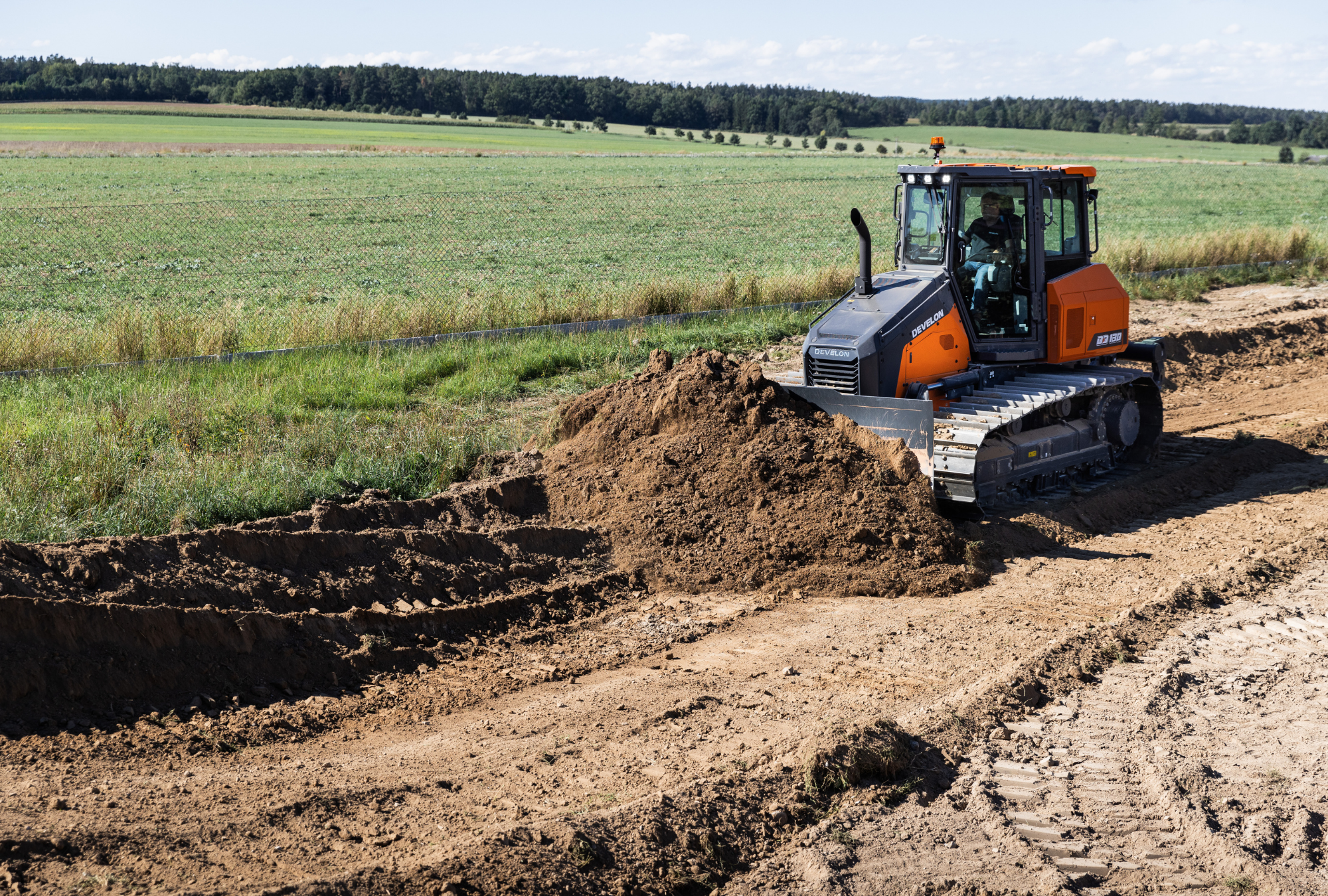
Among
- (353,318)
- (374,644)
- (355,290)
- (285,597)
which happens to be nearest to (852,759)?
(374,644)

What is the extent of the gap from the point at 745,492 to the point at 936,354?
101 inches

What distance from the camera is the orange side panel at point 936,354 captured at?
32.2 ft

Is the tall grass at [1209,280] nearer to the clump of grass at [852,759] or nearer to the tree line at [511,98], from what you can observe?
the clump of grass at [852,759]

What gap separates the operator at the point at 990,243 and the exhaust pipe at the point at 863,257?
1112mm

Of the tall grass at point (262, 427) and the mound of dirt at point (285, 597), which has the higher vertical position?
the tall grass at point (262, 427)

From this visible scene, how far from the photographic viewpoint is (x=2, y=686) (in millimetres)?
5469

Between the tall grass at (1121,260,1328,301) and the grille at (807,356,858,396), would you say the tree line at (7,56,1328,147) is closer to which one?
the tall grass at (1121,260,1328,301)

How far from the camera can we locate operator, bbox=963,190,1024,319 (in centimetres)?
1030

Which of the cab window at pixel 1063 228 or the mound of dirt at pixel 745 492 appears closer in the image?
the mound of dirt at pixel 745 492

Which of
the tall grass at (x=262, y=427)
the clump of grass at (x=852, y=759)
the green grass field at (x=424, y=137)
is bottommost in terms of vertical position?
the clump of grass at (x=852, y=759)

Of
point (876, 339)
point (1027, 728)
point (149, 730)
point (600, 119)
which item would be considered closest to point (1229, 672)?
point (1027, 728)

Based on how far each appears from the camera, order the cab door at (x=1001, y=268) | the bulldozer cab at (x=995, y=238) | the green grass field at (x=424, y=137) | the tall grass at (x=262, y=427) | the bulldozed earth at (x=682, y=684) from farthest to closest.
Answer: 1. the green grass field at (x=424, y=137)
2. the cab door at (x=1001, y=268)
3. the bulldozer cab at (x=995, y=238)
4. the tall grass at (x=262, y=427)
5. the bulldozed earth at (x=682, y=684)

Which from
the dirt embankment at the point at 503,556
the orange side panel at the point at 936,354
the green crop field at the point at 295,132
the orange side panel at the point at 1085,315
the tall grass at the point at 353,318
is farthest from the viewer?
the green crop field at the point at 295,132

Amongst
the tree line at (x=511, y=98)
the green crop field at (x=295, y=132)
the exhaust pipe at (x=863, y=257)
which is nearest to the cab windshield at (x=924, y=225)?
the exhaust pipe at (x=863, y=257)
